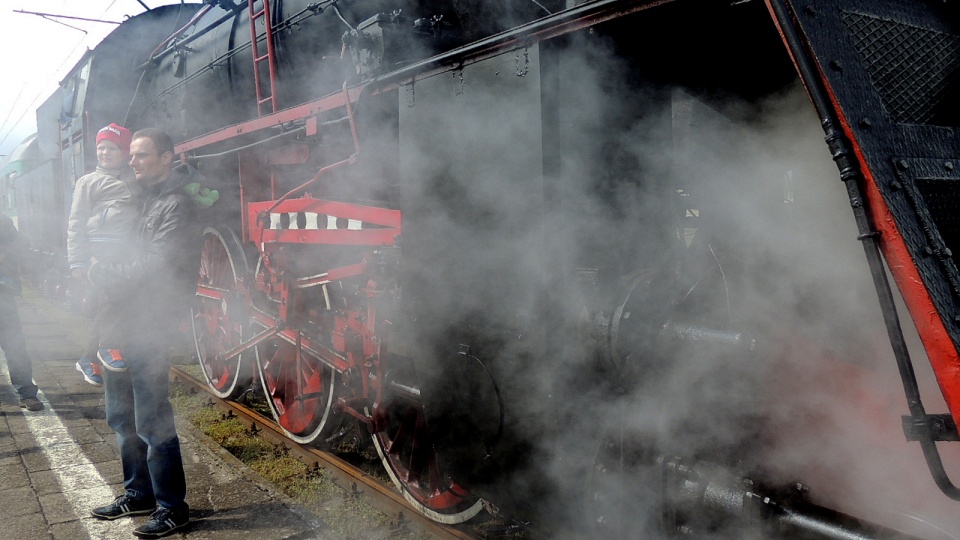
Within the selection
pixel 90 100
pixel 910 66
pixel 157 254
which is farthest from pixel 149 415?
pixel 90 100

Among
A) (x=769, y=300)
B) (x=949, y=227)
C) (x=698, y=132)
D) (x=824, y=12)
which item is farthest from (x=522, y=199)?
(x=949, y=227)

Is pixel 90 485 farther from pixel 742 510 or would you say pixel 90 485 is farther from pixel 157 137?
pixel 742 510

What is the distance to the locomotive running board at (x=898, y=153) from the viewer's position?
3.72 ft

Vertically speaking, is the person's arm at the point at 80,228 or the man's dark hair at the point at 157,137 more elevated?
the man's dark hair at the point at 157,137

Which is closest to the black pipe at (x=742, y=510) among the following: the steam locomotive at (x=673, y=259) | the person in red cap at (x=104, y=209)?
the steam locomotive at (x=673, y=259)

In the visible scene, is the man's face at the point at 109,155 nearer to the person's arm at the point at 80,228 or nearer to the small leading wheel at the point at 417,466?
the person's arm at the point at 80,228

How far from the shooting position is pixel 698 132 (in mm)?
2010

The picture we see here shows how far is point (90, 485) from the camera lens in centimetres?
314

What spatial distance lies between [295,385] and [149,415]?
4.72 feet

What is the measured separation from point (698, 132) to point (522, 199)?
2.07ft

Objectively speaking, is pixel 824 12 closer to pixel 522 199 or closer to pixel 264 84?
pixel 522 199

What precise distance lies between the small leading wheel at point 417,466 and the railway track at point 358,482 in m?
0.05

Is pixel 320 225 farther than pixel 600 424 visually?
Yes

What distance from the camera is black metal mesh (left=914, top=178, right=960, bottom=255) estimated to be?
1.26m
